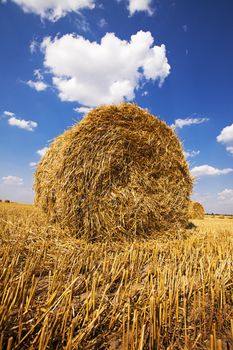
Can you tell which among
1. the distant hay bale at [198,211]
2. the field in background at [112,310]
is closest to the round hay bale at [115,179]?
the field in background at [112,310]

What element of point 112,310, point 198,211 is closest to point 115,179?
point 112,310

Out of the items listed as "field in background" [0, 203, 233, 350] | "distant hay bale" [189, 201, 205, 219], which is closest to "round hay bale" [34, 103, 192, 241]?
"field in background" [0, 203, 233, 350]

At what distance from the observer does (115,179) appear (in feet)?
16.0

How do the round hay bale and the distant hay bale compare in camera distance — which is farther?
the distant hay bale

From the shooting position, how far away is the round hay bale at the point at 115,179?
4.67 meters

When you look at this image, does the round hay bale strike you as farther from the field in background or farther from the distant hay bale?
the distant hay bale

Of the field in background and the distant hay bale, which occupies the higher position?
the distant hay bale

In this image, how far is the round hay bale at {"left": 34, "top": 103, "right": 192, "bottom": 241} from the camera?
4.67 m

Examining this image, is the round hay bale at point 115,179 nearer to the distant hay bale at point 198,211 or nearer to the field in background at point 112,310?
the field in background at point 112,310

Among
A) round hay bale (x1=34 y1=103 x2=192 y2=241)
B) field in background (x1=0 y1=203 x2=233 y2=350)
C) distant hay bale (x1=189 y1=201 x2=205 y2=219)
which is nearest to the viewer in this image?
field in background (x1=0 y1=203 x2=233 y2=350)

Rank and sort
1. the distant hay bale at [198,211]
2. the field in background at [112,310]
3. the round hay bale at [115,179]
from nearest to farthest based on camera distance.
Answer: the field in background at [112,310] → the round hay bale at [115,179] → the distant hay bale at [198,211]

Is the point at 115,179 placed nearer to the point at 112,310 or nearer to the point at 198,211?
the point at 112,310

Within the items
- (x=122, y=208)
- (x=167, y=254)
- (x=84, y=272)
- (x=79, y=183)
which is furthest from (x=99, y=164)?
(x=84, y=272)

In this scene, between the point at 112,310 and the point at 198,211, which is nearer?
the point at 112,310
